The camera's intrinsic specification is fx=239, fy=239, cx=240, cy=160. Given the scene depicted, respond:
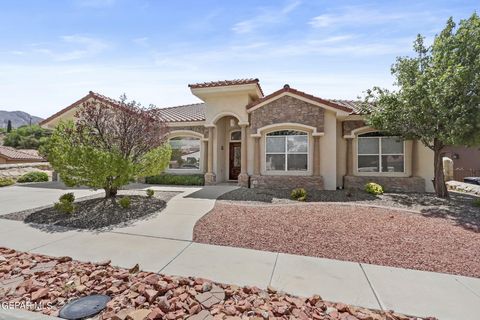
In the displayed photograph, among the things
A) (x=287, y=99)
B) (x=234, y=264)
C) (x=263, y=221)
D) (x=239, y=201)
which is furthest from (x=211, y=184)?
(x=234, y=264)

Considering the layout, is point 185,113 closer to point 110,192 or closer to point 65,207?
point 110,192

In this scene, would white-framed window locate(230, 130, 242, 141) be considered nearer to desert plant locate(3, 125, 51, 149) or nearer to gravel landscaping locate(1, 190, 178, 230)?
gravel landscaping locate(1, 190, 178, 230)

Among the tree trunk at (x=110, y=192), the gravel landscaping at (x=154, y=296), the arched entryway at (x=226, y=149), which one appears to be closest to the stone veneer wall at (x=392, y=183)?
the arched entryway at (x=226, y=149)

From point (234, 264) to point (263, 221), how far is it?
8.90 ft

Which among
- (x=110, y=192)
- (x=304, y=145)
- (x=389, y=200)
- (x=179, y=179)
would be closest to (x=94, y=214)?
(x=110, y=192)

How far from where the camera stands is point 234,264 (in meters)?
4.77

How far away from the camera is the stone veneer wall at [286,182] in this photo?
503 inches

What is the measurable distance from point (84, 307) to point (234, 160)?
13.4m

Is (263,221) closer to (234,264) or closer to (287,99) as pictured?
(234,264)

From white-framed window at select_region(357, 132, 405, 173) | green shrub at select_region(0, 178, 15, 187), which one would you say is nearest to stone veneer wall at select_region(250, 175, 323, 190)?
white-framed window at select_region(357, 132, 405, 173)

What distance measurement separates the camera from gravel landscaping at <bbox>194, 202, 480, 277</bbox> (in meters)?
5.10

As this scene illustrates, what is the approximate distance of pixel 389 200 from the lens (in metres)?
10.8

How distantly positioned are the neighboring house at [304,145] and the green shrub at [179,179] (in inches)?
27.7

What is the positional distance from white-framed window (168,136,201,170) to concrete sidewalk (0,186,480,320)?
9709mm
